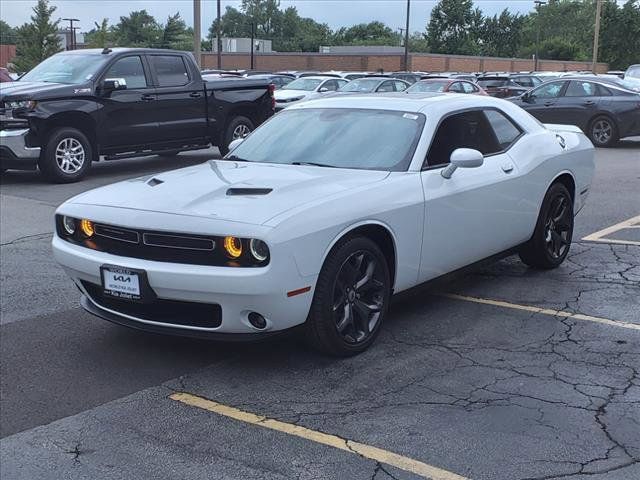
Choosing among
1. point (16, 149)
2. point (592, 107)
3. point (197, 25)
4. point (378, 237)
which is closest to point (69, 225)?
point (378, 237)

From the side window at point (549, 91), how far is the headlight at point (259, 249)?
16.8m

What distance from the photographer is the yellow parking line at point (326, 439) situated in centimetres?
349

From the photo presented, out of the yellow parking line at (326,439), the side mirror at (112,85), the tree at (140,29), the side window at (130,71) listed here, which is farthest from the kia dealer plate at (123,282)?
the tree at (140,29)

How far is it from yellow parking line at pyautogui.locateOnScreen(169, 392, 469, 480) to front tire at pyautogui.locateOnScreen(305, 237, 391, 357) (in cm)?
73

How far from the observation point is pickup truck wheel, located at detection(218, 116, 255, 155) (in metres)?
14.2

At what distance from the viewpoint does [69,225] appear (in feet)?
16.4

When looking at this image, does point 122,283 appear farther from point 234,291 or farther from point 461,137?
point 461,137

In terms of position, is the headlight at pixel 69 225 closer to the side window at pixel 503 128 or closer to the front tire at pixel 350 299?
the front tire at pixel 350 299

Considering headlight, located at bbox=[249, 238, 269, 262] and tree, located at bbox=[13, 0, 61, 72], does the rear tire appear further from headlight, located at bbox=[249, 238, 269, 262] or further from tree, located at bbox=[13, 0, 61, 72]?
tree, located at bbox=[13, 0, 61, 72]

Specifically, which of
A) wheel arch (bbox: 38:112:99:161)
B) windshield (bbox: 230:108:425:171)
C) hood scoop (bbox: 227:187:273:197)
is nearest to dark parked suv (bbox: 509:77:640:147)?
wheel arch (bbox: 38:112:99:161)

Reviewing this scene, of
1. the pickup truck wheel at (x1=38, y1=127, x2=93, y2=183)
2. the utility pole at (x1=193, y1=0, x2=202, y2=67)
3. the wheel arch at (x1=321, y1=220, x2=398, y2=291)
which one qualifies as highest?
the utility pole at (x1=193, y1=0, x2=202, y2=67)

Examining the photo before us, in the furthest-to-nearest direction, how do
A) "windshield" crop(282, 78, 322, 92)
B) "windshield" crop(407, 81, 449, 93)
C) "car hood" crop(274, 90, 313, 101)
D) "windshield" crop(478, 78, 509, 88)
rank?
"windshield" crop(478, 78, 509, 88) < "windshield" crop(282, 78, 322, 92) < "windshield" crop(407, 81, 449, 93) < "car hood" crop(274, 90, 313, 101)

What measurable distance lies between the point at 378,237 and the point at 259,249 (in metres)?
1.02

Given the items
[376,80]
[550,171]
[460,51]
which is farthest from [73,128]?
[460,51]
